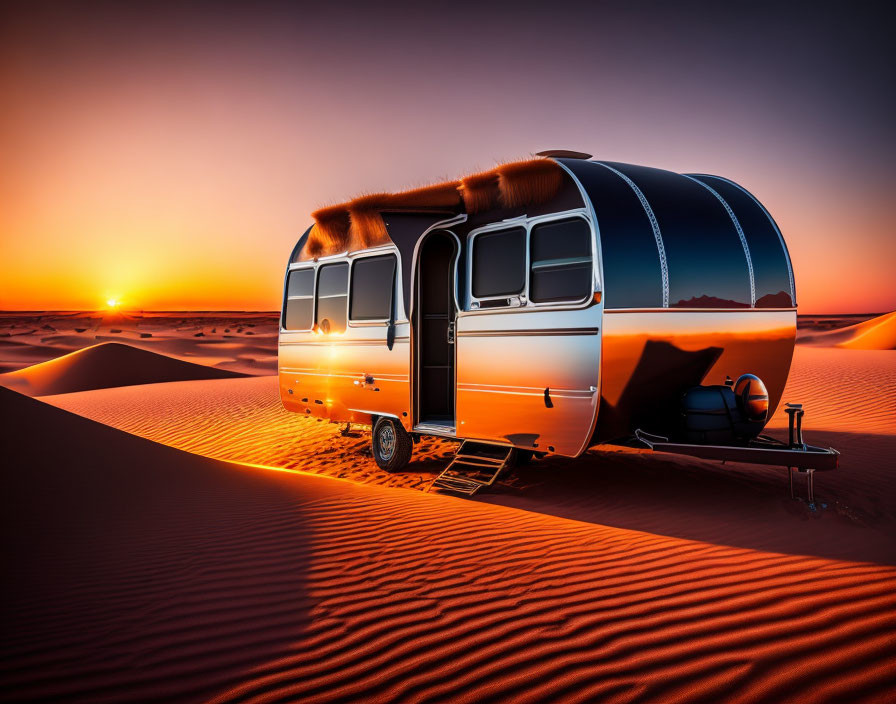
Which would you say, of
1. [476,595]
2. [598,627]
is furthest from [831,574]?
[476,595]

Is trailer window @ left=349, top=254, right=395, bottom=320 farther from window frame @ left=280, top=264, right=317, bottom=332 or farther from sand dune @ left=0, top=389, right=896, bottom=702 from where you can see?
sand dune @ left=0, top=389, right=896, bottom=702

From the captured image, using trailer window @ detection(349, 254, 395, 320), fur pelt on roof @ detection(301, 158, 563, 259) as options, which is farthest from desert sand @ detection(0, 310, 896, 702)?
fur pelt on roof @ detection(301, 158, 563, 259)

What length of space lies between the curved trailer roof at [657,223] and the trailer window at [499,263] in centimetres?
27

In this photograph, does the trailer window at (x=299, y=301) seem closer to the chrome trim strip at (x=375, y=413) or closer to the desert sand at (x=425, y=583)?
the chrome trim strip at (x=375, y=413)

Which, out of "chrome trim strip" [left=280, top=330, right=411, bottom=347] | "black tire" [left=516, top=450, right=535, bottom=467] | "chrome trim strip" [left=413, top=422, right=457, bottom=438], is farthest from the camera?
"chrome trim strip" [left=280, top=330, right=411, bottom=347]

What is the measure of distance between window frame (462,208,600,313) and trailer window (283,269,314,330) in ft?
13.0

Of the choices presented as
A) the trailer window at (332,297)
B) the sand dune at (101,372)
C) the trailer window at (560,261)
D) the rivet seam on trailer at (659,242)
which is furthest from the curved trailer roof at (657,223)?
the sand dune at (101,372)

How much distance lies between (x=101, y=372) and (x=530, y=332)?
23.6 m

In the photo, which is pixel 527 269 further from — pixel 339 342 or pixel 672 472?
pixel 339 342

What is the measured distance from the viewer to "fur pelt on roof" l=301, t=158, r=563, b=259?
23.9ft

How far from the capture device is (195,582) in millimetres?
4582

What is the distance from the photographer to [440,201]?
8.38m

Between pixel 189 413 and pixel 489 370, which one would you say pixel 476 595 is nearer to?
pixel 489 370

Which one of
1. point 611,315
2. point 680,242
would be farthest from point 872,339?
point 611,315
